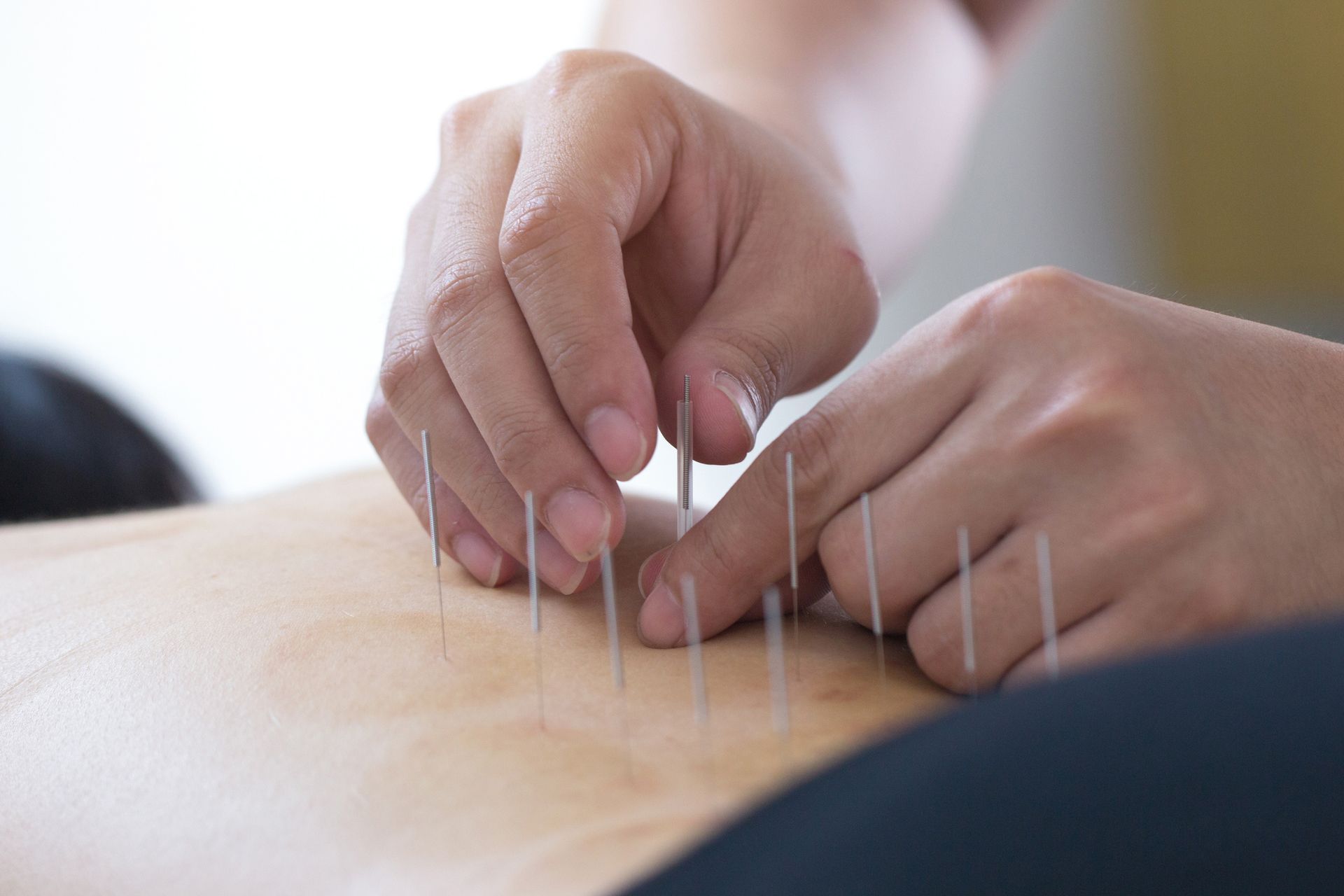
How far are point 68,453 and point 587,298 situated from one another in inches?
68.9

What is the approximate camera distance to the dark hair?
7.73ft

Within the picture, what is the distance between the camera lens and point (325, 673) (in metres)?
0.97

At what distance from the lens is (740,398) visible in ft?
3.85

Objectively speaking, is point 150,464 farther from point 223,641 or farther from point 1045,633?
point 1045,633

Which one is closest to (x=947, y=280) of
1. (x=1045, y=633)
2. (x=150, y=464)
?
(x=150, y=464)

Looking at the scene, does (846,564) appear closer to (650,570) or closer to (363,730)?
(650,570)

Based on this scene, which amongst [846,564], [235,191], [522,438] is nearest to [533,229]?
[522,438]

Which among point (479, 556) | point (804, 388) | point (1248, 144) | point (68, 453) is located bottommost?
point (68, 453)

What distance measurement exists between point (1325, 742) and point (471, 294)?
88cm

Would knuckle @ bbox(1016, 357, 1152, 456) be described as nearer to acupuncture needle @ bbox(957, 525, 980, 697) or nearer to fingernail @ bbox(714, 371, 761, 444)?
acupuncture needle @ bbox(957, 525, 980, 697)

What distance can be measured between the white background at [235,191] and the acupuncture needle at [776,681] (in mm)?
2838

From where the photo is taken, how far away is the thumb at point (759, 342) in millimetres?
1173

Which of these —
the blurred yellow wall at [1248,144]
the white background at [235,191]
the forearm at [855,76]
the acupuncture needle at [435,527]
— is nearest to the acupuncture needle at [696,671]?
the acupuncture needle at [435,527]

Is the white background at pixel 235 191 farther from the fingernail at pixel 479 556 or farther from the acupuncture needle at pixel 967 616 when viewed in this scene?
the acupuncture needle at pixel 967 616
